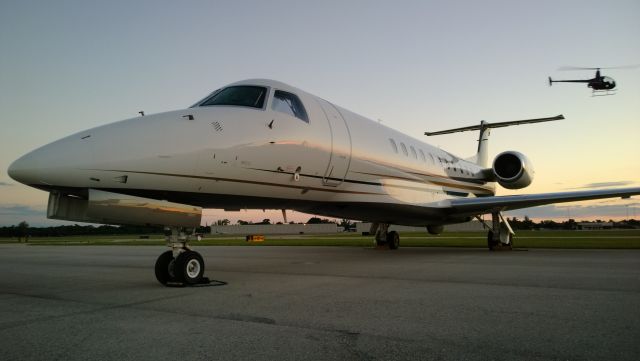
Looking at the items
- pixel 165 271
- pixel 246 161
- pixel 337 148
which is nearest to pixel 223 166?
pixel 246 161

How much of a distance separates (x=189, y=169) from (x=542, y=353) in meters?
4.54

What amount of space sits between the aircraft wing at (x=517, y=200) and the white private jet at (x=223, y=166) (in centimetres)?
213

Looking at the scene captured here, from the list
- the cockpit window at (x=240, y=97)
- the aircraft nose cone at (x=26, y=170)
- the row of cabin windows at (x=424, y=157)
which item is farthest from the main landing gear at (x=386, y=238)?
the aircraft nose cone at (x=26, y=170)

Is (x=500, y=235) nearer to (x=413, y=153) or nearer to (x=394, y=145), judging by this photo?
(x=413, y=153)

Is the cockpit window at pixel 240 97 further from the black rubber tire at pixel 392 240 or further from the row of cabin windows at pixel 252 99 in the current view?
the black rubber tire at pixel 392 240

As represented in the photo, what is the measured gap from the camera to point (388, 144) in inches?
438

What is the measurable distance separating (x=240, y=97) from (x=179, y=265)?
284cm

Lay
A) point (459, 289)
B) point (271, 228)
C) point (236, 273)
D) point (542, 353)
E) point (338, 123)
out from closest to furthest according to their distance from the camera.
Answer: point (542, 353) < point (459, 289) < point (236, 273) < point (338, 123) < point (271, 228)

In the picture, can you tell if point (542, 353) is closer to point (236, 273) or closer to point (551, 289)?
point (551, 289)

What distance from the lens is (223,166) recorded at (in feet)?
20.4

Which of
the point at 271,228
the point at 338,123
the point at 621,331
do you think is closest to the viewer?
the point at 621,331

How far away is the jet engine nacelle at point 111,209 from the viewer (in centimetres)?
530

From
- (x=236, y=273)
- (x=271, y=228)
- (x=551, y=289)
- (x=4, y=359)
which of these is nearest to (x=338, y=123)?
(x=236, y=273)

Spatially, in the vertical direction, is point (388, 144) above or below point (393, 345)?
above
